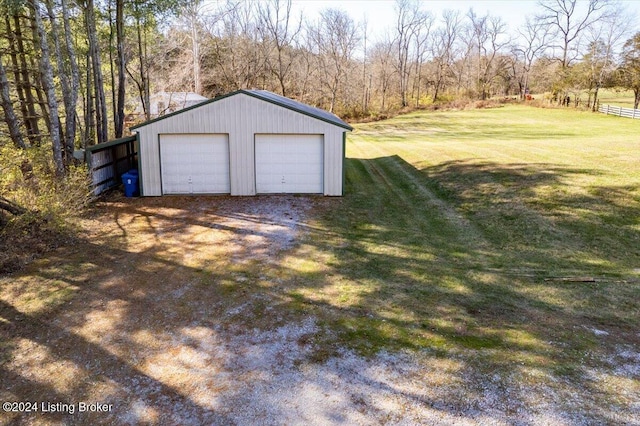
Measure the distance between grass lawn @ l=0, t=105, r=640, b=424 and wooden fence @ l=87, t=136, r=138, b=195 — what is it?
1.56 metres

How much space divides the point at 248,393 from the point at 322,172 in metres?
9.84

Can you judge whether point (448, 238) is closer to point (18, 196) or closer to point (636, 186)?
point (636, 186)

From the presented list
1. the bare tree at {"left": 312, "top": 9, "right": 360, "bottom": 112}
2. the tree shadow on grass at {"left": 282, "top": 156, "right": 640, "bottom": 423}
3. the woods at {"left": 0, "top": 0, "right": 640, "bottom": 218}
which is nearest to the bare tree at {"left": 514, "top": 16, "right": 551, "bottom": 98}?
the woods at {"left": 0, "top": 0, "right": 640, "bottom": 218}

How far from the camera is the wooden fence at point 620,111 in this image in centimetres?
3316

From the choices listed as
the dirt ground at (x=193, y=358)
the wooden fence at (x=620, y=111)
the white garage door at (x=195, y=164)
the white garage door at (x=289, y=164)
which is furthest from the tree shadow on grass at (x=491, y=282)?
the wooden fence at (x=620, y=111)

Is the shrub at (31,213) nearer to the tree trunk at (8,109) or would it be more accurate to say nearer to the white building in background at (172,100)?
the tree trunk at (8,109)

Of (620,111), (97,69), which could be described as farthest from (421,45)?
(97,69)

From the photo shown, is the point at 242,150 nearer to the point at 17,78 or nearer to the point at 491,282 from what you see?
the point at 491,282

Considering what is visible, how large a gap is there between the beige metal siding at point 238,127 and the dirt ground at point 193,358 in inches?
201

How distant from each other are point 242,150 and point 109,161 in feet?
15.6

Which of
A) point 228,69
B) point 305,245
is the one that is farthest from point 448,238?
point 228,69

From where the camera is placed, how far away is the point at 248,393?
486cm

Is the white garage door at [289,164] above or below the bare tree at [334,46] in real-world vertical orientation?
below

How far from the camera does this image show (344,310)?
671cm
